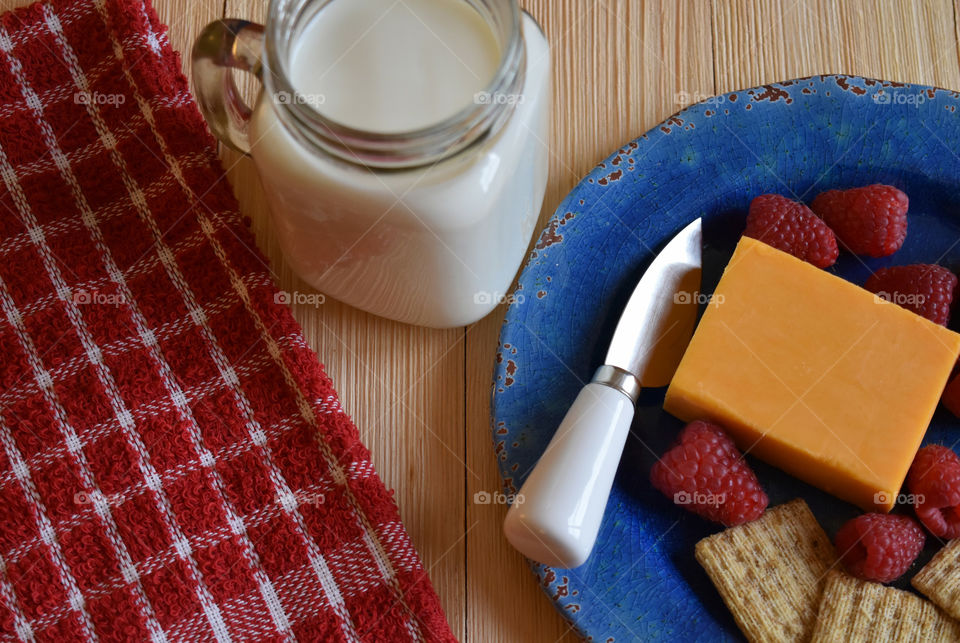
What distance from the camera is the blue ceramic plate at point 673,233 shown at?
753mm

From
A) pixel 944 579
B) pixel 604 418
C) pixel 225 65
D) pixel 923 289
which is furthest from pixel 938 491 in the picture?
pixel 225 65

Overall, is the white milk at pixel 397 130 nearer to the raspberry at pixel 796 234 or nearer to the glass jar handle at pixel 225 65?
the glass jar handle at pixel 225 65

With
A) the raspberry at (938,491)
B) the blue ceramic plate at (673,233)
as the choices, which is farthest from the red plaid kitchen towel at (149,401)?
the raspberry at (938,491)

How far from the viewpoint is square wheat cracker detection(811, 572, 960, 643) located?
0.70 metres

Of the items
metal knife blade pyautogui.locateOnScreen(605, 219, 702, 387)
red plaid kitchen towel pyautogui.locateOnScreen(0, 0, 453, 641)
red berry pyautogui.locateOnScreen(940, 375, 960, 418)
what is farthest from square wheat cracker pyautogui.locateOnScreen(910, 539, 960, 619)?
red plaid kitchen towel pyautogui.locateOnScreen(0, 0, 453, 641)

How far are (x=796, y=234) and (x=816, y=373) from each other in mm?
133

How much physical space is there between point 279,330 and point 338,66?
25 centimetres

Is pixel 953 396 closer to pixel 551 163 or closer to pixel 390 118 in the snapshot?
pixel 551 163

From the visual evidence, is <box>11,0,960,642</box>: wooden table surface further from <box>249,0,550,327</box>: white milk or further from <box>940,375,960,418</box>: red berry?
<box>940,375,960,418</box>: red berry

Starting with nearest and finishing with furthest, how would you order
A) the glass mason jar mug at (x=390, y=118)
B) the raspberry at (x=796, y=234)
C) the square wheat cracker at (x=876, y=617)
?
the glass mason jar mug at (x=390, y=118)
the square wheat cracker at (x=876, y=617)
the raspberry at (x=796, y=234)

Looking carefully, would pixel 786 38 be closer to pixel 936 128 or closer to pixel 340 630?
pixel 936 128

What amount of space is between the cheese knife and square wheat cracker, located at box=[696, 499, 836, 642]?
119 millimetres

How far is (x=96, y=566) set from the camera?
2.34 ft

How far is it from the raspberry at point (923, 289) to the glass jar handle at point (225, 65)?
58cm
